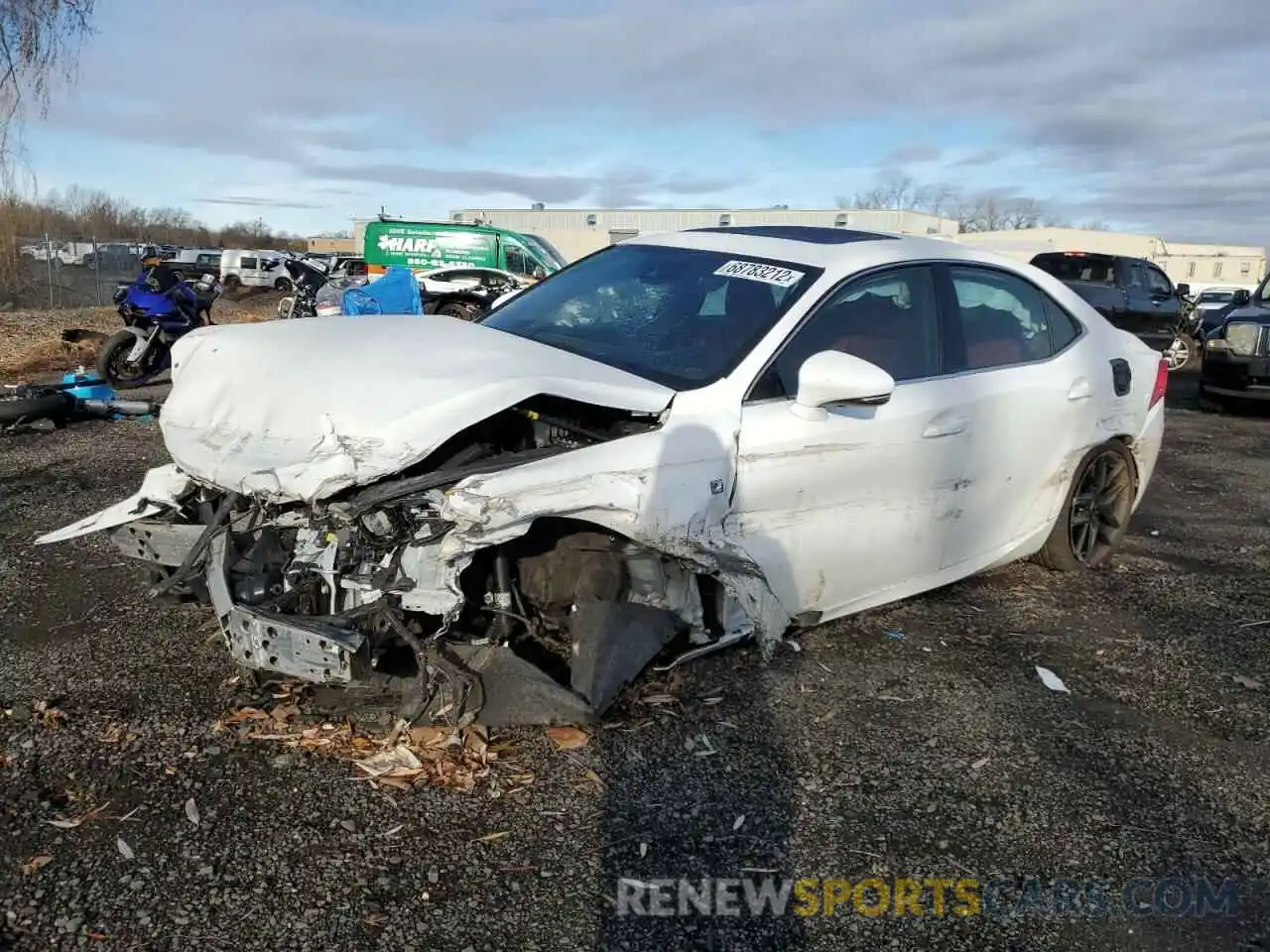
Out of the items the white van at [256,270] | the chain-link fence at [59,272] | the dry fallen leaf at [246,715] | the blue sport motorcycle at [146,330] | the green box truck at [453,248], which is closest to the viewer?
the dry fallen leaf at [246,715]

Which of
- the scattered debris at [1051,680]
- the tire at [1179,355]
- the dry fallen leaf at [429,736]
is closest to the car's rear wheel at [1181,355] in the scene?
the tire at [1179,355]

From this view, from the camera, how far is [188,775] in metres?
2.93

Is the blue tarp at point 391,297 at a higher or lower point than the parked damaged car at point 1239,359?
higher

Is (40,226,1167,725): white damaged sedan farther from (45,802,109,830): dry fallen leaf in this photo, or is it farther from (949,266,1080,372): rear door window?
(45,802,109,830): dry fallen leaf

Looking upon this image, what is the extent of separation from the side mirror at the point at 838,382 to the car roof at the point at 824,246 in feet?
2.00

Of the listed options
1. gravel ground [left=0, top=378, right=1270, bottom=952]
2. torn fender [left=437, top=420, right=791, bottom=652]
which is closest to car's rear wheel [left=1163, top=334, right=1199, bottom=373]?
gravel ground [left=0, top=378, right=1270, bottom=952]

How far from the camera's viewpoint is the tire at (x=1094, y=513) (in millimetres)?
4832

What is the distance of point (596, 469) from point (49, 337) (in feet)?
45.0

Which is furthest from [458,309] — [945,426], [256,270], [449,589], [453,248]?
[256,270]

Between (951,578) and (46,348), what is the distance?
12393 mm

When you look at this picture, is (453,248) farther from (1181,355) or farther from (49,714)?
(49,714)

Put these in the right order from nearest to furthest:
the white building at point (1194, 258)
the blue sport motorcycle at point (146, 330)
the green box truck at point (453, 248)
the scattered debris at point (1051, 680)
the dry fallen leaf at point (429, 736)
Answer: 1. the dry fallen leaf at point (429, 736)
2. the scattered debris at point (1051, 680)
3. the blue sport motorcycle at point (146, 330)
4. the green box truck at point (453, 248)
5. the white building at point (1194, 258)

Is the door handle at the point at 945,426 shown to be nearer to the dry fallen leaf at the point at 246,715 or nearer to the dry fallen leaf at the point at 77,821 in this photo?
the dry fallen leaf at the point at 246,715

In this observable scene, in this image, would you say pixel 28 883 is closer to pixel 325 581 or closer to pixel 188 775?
pixel 188 775
